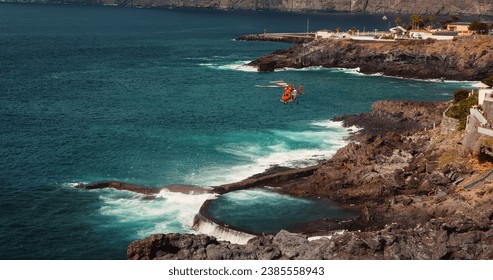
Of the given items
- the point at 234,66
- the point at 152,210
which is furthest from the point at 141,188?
the point at 234,66

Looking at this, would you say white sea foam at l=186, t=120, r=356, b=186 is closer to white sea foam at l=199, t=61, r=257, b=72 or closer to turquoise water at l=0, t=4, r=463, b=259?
turquoise water at l=0, t=4, r=463, b=259

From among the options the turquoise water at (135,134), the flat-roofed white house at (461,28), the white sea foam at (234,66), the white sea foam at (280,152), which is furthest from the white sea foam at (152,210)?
the flat-roofed white house at (461,28)

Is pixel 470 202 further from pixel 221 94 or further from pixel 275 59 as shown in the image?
pixel 275 59

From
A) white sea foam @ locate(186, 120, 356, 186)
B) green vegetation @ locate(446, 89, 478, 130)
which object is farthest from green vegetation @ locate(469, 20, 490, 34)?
green vegetation @ locate(446, 89, 478, 130)

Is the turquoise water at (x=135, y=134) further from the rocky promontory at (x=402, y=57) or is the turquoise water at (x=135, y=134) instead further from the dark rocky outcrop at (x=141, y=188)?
the rocky promontory at (x=402, y=57)

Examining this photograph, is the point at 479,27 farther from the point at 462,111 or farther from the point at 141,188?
the point at 141,188

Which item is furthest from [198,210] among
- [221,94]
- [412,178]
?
[221,94]

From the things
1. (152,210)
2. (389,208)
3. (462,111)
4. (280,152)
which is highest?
(462,111)
